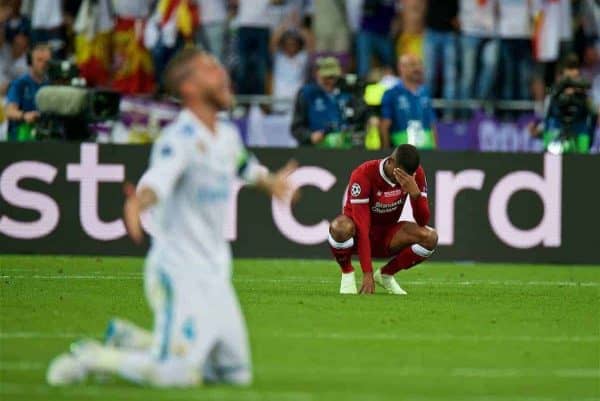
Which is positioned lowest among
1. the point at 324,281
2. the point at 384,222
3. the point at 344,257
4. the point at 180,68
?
the point at 324,281

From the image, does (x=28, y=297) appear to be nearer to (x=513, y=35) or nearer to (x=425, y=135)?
(x=425, y=135)

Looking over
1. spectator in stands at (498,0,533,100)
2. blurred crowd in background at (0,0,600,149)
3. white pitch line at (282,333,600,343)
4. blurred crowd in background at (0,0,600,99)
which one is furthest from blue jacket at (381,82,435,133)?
white pitch line at (282,333,600,343)

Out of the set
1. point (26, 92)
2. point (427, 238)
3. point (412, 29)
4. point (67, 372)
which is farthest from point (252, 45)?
point (67, 372)

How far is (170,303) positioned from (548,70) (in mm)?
15864

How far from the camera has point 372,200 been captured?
568 inches

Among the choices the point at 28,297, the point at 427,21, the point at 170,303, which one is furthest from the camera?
the point at 427,21

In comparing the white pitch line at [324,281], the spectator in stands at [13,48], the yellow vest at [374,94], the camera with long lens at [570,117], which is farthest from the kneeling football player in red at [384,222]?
the spectator in stands at [13,48]

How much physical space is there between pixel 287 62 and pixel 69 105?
456cm

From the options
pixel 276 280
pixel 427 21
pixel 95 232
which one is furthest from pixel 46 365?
pixel 427 21

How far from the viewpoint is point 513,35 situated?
22.8 m

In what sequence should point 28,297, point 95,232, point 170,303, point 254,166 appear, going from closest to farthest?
point 170,303
point 254,166
point 28,297
point 95,232

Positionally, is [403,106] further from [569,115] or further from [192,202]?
[192,202]

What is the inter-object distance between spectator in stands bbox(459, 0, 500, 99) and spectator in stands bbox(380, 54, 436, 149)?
3.37m

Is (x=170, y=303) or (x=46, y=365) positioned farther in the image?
(x=46, y=365)
